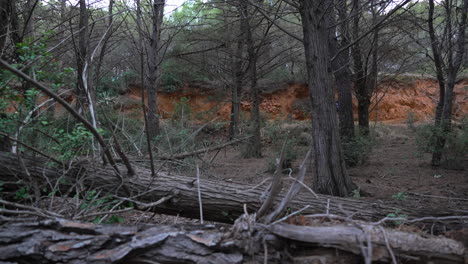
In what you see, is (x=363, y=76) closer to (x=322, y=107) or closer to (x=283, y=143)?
(x=283, y=143)

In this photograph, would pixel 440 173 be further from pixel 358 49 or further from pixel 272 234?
pixel 272 234

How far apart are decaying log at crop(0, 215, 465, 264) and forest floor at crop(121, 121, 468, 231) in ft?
6.13

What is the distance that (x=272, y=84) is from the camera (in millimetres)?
22031

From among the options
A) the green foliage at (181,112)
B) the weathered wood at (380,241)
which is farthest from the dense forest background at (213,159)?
the green foliage at (181,112)

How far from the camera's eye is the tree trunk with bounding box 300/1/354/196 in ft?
16.7

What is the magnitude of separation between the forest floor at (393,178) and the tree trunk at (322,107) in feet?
1.71

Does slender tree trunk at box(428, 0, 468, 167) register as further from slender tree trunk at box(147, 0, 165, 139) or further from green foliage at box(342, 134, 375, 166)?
slender tree trunk at box(147, 0, 165, 139)

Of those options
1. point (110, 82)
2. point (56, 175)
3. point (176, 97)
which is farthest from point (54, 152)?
point (176, 97)

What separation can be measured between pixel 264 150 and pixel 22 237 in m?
11.2

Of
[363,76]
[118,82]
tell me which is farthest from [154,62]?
[118,82]

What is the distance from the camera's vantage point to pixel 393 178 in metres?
7.29

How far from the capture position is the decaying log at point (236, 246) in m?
1.84

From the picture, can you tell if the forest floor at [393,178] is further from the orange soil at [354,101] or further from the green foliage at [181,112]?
the orange soil at [354,101]

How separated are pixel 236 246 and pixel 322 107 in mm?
3622
